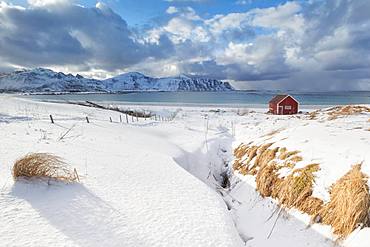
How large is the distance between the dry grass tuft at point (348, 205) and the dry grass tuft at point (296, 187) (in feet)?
1.93

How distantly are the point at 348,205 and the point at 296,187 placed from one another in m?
1.48

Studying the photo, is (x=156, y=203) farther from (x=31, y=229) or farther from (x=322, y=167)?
(x=322, y=167)

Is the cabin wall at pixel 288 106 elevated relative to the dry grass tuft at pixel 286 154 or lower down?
lower down

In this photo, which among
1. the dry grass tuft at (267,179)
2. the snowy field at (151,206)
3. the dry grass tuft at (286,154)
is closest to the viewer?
the snowy field at (151,206)

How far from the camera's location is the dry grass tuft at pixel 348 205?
170 inches

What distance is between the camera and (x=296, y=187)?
596 centimetres

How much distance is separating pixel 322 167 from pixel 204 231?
3195mm

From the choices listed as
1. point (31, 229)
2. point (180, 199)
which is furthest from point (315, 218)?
point (31, 229)

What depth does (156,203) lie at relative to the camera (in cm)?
514

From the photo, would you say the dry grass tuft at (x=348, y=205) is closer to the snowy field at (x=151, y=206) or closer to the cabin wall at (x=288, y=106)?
the snowy field at (x=151, y=206)

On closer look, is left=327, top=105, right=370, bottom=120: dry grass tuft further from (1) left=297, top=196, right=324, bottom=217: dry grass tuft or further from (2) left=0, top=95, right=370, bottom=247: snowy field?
(1) left=297, top=196, right=324, bottom=217: dry grass tuft

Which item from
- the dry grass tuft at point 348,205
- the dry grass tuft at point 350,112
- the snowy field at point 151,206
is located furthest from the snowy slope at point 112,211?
the dry grass tuft at point 350,112

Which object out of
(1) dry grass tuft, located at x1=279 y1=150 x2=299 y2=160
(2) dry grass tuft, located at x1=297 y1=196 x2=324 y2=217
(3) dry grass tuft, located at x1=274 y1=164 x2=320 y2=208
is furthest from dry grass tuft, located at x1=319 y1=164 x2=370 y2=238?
(1) dry grass tuft, located at x1=279 y1=150 x2=299 y2=160

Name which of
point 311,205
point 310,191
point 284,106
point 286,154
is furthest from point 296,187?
point 284,106
